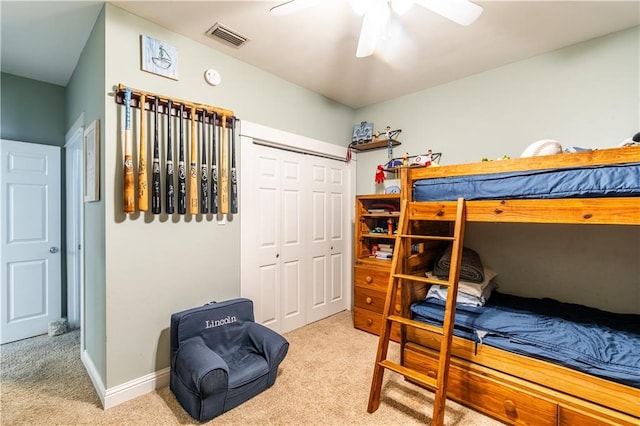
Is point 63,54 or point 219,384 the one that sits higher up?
point 63,54

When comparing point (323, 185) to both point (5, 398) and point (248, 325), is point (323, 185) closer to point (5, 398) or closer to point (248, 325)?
point (248, 325)

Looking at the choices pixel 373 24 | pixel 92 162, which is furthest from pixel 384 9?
pixel 92 162

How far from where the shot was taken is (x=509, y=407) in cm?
173

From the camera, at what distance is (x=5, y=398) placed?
6.43ft

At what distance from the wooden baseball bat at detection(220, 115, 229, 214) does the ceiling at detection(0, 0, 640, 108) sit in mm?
724

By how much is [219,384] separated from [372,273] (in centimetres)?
184

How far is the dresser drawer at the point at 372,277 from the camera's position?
3.01 meters

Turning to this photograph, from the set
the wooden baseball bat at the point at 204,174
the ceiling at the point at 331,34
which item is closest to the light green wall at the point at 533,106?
the ceiling at the point at 331,34

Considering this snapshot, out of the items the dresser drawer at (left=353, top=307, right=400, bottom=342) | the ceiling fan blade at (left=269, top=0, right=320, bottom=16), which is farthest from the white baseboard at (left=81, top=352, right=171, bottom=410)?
the ceiling fan blade at (left=269, top=0, right=320, bottom=16)

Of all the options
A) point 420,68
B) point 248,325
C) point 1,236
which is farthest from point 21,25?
point 420,68

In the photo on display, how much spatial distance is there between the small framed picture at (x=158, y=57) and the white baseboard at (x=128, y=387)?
2.22m

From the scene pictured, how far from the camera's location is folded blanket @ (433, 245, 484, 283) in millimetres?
Result: 2389

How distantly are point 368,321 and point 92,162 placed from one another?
287cm

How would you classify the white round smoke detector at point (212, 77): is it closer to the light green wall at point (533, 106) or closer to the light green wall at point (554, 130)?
the light green wall at point (533, 106)
